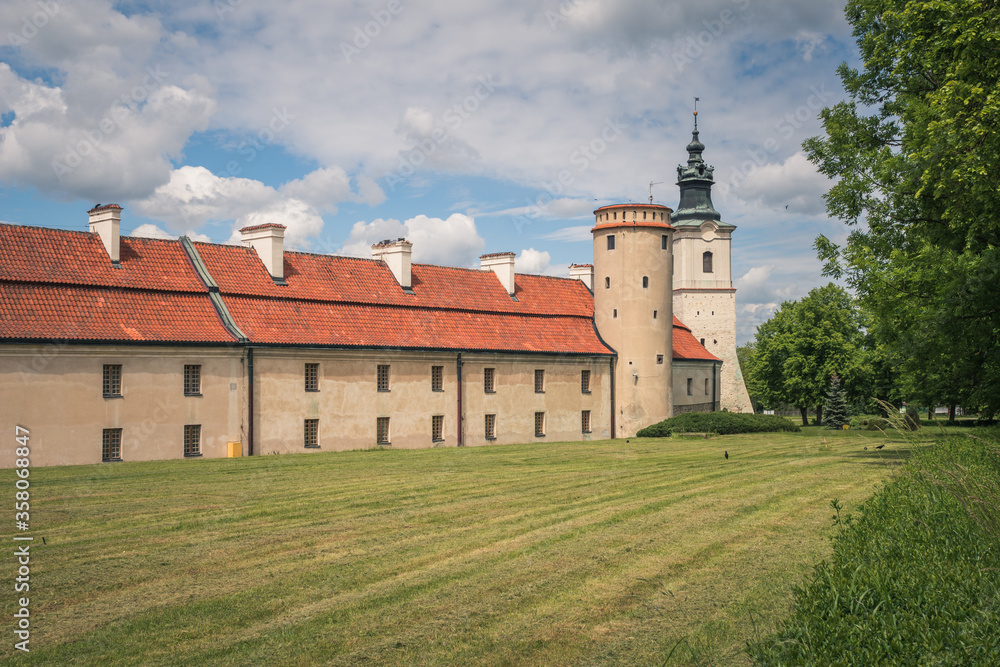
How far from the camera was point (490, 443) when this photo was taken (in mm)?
45719

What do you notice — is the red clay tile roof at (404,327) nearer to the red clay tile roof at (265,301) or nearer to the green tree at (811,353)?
the red clay tile roof at (265,301)

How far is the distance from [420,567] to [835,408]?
5674 centimetres

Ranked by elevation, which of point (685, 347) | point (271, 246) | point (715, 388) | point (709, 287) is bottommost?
point (715, 388)

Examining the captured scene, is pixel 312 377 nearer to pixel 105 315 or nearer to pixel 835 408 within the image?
pixel 105 315

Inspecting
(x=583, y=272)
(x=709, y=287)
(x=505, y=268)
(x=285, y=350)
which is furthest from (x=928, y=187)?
(x=709, y=287)

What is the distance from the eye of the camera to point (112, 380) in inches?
1289

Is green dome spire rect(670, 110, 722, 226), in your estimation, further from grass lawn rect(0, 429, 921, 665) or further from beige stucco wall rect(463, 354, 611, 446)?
grass lawn rect(0, 429, 921, 665)

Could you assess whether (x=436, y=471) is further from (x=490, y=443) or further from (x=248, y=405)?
(x=490, y=443)

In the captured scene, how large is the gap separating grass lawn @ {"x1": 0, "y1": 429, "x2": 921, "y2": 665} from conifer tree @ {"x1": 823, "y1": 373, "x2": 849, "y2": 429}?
40487 mm

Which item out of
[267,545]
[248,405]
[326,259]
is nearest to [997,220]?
[267,545]

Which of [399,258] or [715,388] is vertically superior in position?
[399,258]

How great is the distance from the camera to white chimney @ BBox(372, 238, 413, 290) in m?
46.3

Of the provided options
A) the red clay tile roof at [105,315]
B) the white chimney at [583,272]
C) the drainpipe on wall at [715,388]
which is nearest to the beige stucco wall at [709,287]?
the drainpipe on wall at [715,388]

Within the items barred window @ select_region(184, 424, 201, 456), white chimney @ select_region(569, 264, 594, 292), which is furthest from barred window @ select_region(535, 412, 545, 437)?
barred window @ select_region(184, 424, 201, 456)
